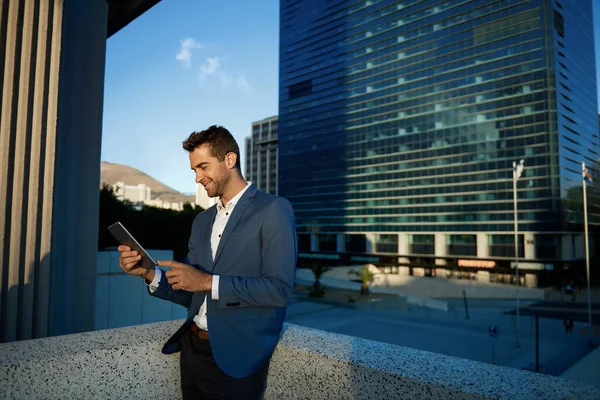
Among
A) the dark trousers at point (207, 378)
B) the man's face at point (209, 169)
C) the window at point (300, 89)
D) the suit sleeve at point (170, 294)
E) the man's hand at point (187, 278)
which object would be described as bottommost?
the dark trousers at point (207, 378)

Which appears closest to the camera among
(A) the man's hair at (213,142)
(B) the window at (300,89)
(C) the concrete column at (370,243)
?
(A) the man's hair at (213,142)

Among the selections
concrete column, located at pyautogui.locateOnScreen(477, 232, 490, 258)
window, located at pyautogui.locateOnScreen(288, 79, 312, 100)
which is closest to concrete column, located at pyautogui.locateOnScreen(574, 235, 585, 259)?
concrete column, located at pyautogui.locateOnScreen(477, 232, 490, 258)

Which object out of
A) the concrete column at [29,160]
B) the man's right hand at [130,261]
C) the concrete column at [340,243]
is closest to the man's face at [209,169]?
the man's right hand at [130,261]

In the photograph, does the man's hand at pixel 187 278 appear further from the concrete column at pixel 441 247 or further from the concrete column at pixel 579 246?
the concrete column at pixel 579 246

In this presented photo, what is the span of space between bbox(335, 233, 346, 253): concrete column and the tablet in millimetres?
86476

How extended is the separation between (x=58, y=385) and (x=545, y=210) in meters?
71.6

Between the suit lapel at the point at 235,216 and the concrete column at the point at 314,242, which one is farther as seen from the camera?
the concrete column at the point at 314,242

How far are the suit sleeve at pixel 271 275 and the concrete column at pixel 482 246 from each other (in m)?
72.2

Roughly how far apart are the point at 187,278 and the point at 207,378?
58 centimetres

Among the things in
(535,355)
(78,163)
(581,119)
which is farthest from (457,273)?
(78,163)

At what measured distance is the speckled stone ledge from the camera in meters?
1.60

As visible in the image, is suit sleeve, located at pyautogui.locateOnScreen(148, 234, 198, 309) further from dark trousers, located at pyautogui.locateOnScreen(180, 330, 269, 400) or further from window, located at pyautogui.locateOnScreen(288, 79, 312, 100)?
window, located at pyautogui.locateOnScreen(288, 79, 312, 100)

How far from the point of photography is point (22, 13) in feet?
9.38

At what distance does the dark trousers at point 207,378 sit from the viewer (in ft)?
6.40
